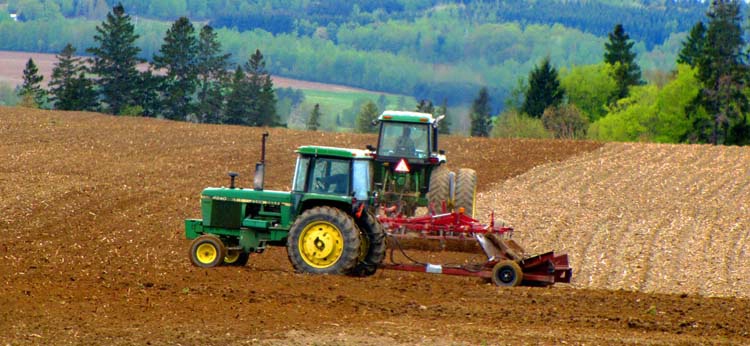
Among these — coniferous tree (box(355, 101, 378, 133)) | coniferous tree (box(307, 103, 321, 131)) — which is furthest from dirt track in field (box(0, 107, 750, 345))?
coniferous tree (box(307, 103, 321, 131))

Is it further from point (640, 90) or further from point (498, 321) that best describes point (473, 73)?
point (498, 321)

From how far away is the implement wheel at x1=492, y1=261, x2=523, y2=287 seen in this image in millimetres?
16422

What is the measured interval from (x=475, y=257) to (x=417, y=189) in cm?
562

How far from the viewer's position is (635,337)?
12938mm

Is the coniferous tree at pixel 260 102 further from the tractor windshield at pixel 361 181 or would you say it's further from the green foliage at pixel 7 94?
the tractor windshield at pixel 361 181

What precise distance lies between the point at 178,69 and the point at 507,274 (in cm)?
5424

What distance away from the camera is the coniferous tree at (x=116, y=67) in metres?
65.1

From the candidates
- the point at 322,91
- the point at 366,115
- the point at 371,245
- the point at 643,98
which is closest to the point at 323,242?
the point at 371,245

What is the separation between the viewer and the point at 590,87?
9088 centimetres

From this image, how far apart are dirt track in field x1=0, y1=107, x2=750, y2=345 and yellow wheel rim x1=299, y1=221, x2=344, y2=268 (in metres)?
0.55

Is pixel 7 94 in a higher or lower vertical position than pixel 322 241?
higher

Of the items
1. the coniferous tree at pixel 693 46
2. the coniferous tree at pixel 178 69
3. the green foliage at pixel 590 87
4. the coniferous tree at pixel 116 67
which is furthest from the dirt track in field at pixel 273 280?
the green foliage at pixel 590 87

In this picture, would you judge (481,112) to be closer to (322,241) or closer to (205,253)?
(205,253)

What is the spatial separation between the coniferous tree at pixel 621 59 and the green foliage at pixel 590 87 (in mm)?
513
